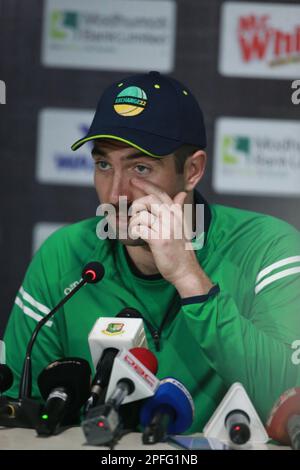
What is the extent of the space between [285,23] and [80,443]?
1687 millimetres

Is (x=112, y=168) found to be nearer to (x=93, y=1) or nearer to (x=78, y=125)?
(x=78, y=125)

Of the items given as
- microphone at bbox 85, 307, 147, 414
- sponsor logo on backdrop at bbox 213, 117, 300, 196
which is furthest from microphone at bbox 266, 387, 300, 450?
sponsor logo on backdrop at bbox 213, 117, 300, 196

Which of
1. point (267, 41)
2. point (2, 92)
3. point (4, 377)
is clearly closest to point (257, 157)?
point (267, 41)

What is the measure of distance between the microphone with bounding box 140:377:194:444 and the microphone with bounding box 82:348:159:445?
27 mm

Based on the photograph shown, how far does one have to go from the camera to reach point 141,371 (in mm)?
1502

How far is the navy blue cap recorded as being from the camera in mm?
1909

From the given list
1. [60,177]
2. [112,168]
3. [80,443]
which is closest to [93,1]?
[60,177]

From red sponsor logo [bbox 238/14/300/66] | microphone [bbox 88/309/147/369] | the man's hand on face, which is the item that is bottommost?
microphone [bbox 88/309/147/369]

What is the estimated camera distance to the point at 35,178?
250 cm

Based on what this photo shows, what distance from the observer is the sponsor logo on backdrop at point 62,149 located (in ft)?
8.18

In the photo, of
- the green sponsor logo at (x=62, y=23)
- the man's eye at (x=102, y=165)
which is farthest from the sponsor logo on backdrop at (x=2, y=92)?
the man's eye at (x=102, y=165)

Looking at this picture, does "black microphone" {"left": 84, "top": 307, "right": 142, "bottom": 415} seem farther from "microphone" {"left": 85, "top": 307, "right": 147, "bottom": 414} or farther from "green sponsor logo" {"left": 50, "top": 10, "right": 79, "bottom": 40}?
"green sponsor logo" {"left": 50, "top": 10, "right": 79, "bottom": 40}

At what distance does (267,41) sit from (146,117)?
82 cm

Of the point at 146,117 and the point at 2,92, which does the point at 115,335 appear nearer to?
the point at 146,117
